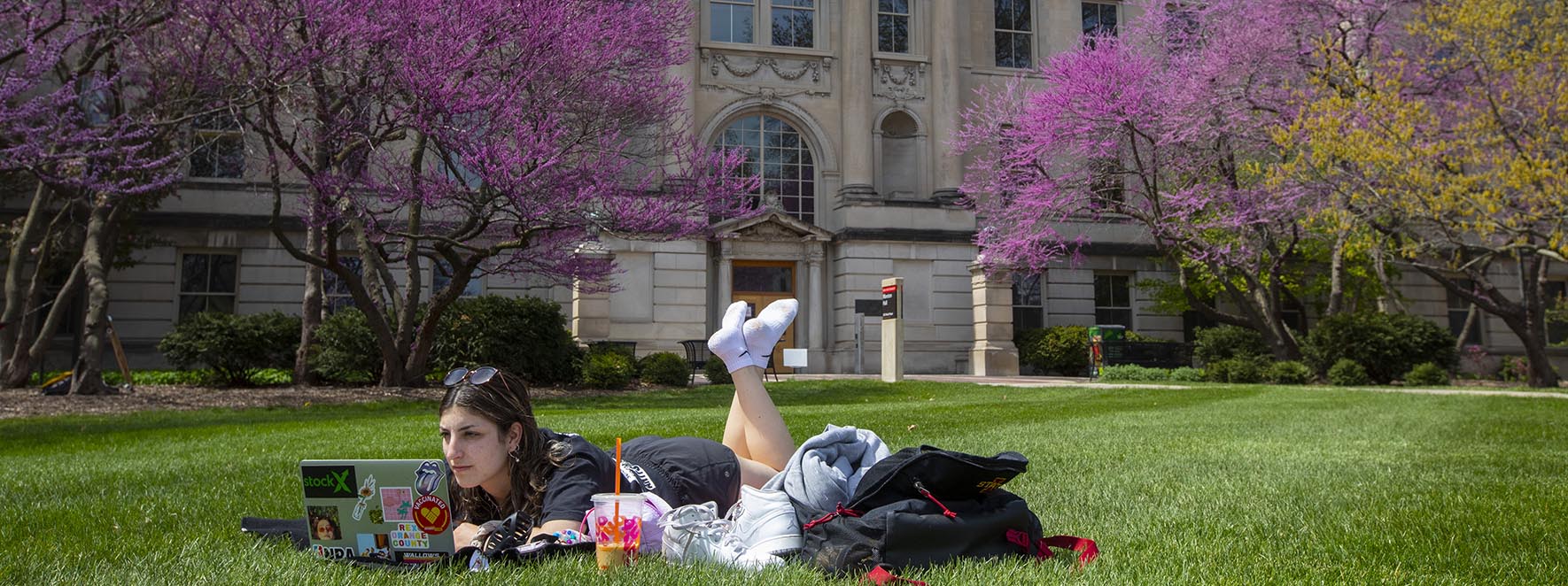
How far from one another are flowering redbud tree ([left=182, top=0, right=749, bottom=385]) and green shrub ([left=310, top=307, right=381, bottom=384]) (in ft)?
1.47

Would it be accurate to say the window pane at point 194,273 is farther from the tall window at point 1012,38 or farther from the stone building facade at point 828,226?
the tall window at point 1012,38

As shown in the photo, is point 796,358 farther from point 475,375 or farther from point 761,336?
point 475,375

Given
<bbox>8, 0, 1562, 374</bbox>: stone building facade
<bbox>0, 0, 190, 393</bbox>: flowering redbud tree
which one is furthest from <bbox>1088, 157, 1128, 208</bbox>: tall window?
<bbox>0, 0, 190, 393</bbox>: flowering redbud tree

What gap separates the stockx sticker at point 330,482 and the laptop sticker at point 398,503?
0.09m

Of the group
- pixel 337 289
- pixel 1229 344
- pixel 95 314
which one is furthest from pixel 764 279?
pixel 95 314

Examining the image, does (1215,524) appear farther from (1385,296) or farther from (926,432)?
(1385,296)

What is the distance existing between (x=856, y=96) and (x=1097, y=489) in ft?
84.6

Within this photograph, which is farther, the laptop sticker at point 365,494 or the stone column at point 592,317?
the stone column at point 592,317

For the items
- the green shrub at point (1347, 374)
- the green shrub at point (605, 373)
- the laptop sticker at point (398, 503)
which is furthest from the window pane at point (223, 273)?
the laptop sticker at point (398, 503)

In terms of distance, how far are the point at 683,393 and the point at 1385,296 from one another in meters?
23.1

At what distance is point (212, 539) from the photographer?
4.38 meters

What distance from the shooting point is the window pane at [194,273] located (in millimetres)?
27609

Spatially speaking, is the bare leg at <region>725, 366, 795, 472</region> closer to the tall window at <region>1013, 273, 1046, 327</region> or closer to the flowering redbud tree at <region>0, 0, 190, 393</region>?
the flowering redbud tree at <region>0, 0, 190, 393</region>

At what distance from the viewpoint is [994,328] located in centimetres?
3002
